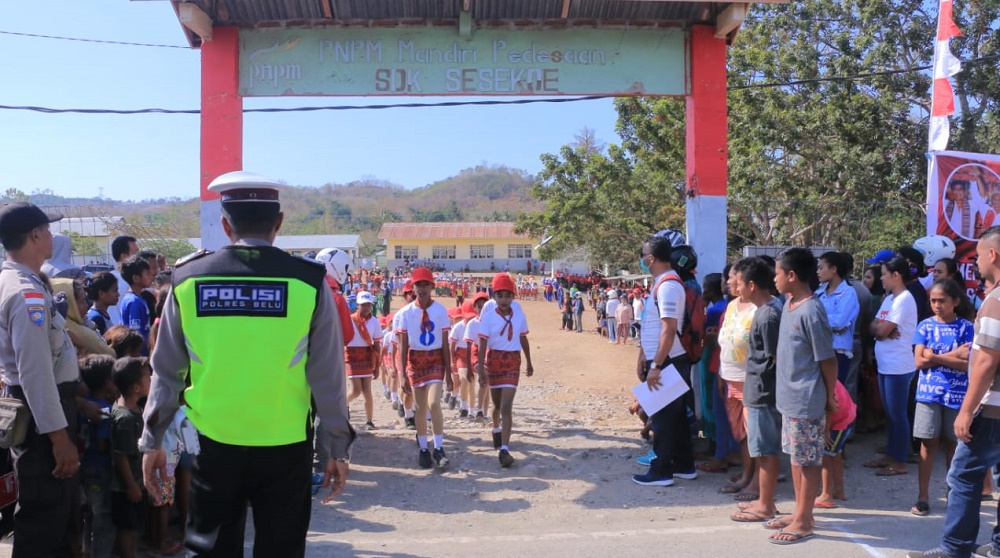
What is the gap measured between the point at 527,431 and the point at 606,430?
85cm

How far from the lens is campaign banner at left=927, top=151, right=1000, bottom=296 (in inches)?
320

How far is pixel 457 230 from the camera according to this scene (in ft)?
269

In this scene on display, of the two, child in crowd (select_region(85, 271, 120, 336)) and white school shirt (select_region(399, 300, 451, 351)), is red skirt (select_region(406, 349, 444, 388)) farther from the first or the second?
child in crowd (select_region(85, 271, 120, 336))

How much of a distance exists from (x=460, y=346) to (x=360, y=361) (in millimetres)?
2048

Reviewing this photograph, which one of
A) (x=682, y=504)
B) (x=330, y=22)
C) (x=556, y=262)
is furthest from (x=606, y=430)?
(x=556, y=262)

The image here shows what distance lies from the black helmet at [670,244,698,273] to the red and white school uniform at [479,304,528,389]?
152cm

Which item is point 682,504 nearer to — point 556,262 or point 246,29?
point 246,29

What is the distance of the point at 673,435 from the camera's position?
20.7ft

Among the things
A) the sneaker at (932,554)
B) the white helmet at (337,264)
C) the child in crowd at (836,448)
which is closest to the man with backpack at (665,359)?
the child in crowd at (836,448)

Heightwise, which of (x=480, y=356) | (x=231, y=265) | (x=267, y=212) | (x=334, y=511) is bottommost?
(x=334, y=511)

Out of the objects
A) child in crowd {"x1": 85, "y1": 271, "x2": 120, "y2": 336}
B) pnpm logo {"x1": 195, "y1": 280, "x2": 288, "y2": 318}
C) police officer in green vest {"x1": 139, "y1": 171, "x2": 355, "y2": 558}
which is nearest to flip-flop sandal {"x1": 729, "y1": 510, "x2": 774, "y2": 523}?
police officer in green vest {"x1": 139, "y1": 171, "x2": 355, "y2": 558}

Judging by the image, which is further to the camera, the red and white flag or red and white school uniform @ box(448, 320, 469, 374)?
red and white school uniform @ box(448, 320, 469, 374)

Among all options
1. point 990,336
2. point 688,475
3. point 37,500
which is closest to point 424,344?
point 688,475

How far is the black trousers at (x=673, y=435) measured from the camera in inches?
247
